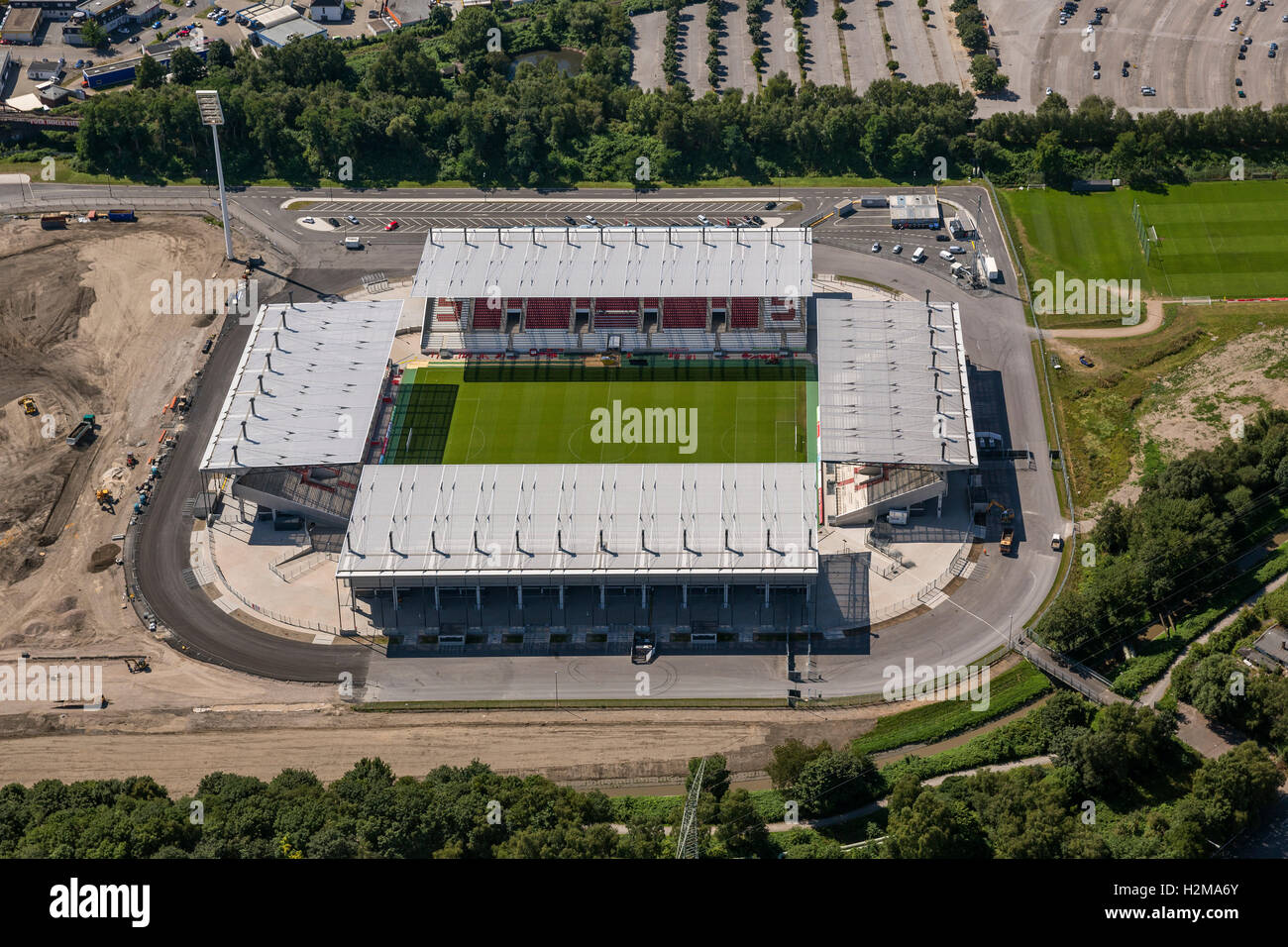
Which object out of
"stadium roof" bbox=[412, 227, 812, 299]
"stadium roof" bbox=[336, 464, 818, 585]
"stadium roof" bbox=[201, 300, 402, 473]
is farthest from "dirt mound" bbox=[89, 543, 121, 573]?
"stadium roof" bbox=[412, 227, 812, 299]

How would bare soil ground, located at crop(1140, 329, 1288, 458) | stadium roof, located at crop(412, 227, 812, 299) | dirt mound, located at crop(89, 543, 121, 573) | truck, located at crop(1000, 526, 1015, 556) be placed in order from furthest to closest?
stadium roof, located at crop(412, 227, 812, 299) < bare soil ground, located at crop(1140, 329, 1288, 458) < dirt mound, located at crop(89, 543, 121, 573) < truck, located at crop(1000, 526, 1015, 556)

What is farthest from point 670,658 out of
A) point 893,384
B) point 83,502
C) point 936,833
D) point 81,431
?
point 81,431

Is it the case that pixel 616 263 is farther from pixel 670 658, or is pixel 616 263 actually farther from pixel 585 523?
pixel 670 658

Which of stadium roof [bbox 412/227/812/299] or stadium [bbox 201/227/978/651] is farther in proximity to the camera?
stadium roof [bbox 412/227/812/299]

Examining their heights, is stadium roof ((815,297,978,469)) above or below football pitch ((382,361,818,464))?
above

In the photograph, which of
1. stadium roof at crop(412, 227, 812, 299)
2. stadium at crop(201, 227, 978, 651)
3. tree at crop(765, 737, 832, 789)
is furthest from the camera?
stadium roof at crop(412, 227, 812, 299)

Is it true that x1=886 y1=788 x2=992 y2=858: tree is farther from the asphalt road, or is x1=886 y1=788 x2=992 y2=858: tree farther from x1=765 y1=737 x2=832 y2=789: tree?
the asphalt road

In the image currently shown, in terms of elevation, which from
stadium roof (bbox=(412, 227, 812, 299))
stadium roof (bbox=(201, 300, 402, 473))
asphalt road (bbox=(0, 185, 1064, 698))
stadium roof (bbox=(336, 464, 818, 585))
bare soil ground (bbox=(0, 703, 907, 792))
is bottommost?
bare soil ground (bbox=(0, 703, 907, 792))
